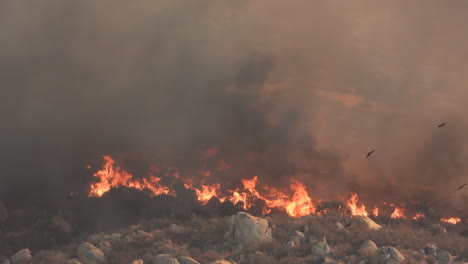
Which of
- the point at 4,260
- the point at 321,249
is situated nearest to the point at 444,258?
the point at 321,249

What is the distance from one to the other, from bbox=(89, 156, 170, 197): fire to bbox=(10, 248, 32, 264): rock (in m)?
12.8

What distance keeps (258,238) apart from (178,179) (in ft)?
62.4

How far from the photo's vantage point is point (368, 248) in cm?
3491

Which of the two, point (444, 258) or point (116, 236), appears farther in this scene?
point (116, 236)

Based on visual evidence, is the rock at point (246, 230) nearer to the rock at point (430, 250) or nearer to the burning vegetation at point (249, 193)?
the rock at point (430, 250)

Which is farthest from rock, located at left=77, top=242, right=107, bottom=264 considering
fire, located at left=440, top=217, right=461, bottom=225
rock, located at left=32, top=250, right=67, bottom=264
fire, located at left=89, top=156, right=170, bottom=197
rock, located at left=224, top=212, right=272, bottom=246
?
fire, located at left=440, top=217, right=461, bottom=225

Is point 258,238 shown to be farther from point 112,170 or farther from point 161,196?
point 112,170

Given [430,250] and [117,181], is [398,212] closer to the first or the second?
[430,250]

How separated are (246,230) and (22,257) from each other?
56.3 feet

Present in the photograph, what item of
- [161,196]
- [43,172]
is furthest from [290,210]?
[43,172]

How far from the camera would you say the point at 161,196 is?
51.6 metres

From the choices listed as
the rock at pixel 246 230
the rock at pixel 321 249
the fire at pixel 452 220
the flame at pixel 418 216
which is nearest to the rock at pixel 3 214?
the rock at pixel 246 230

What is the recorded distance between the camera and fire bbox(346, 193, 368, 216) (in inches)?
2092

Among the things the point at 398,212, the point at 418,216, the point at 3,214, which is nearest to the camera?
the point at 3,214
